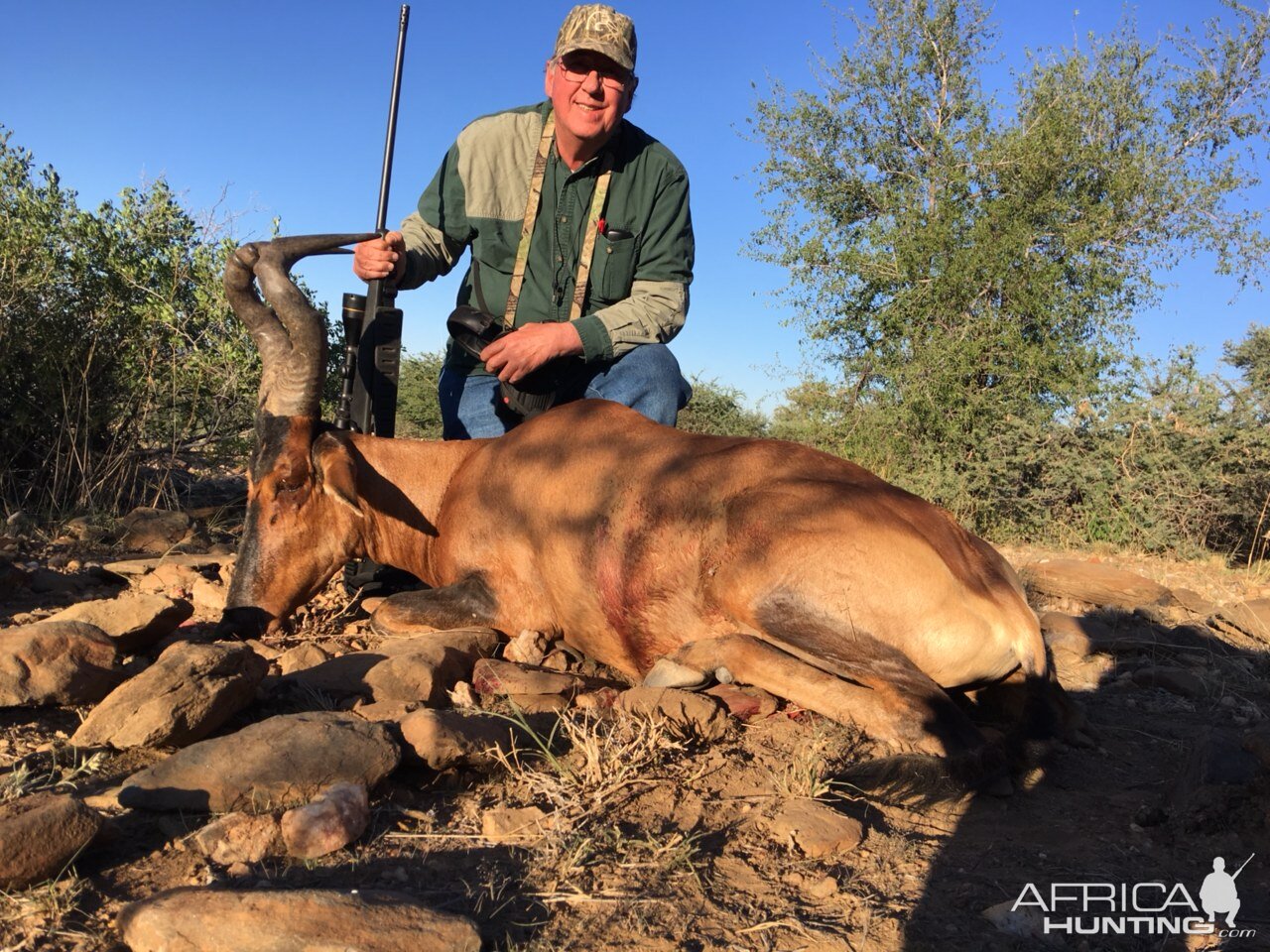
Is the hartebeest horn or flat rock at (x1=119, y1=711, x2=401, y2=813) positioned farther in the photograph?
the hartebeest horn

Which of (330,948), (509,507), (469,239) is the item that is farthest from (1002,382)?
(330,948)

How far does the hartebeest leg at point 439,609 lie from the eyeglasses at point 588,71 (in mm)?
2898

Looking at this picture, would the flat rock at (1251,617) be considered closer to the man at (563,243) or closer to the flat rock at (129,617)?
the man at (563,243)

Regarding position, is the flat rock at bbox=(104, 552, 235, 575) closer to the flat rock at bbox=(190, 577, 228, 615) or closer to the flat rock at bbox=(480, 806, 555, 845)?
the flat rock at bbox=(190, 577, 228, 615)

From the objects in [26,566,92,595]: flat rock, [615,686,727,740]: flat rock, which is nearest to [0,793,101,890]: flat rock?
[615,686,727,740]: flat rock

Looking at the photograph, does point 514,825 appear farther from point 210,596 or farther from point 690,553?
point 210,596

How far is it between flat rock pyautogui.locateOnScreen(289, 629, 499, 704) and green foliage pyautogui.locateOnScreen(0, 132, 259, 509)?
4799 mm

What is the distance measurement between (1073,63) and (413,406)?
12.1 meters

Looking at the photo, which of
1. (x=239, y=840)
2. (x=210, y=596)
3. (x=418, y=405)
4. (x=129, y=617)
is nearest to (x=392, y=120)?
(x=210, y=596)

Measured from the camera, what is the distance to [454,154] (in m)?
6.02

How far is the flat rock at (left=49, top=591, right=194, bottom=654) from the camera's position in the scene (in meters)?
3.59

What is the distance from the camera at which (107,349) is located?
316 inches

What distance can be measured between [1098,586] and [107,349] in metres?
7.80

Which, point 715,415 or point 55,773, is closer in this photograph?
point 55,773
